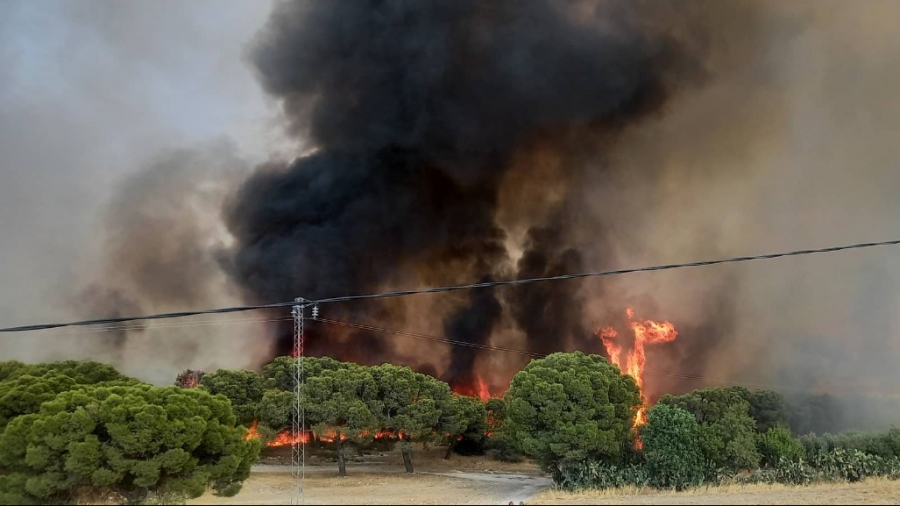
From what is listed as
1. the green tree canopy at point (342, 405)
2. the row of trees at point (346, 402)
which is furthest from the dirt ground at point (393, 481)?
the green tree canopy at point (342, 405)

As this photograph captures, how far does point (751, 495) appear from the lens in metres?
24.3

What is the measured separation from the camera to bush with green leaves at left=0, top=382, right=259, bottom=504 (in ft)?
64.5

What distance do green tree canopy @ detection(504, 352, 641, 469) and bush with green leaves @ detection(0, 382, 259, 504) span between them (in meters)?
13.9

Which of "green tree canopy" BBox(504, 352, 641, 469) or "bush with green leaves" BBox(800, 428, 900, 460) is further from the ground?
"green tree canopy" BBox(504, 352, 641, 469)

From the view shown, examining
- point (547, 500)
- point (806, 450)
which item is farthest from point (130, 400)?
point (806, 450)

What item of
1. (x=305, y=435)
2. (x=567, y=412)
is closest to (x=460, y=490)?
(x=567, y=412)

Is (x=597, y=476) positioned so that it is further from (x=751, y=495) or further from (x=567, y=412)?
(x=751, y=495)

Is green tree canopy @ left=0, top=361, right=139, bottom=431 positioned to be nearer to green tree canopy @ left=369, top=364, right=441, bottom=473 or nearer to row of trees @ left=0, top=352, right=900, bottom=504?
row of trees @ left=0, top=352, right=900, bottom=504

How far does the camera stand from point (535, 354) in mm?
62062

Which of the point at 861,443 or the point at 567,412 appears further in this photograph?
the point at 861,443

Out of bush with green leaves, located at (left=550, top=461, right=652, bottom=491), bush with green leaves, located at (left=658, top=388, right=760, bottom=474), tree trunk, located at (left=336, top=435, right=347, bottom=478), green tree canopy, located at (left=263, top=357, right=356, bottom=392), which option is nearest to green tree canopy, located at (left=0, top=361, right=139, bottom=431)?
green tree canopy, located at (left=263, top=357, right=356, bottom=392)

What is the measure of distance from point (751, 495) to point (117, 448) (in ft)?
76.6

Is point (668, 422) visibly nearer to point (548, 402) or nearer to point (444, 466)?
point (548, 402)

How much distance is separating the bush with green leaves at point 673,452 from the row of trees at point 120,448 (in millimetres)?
18397
